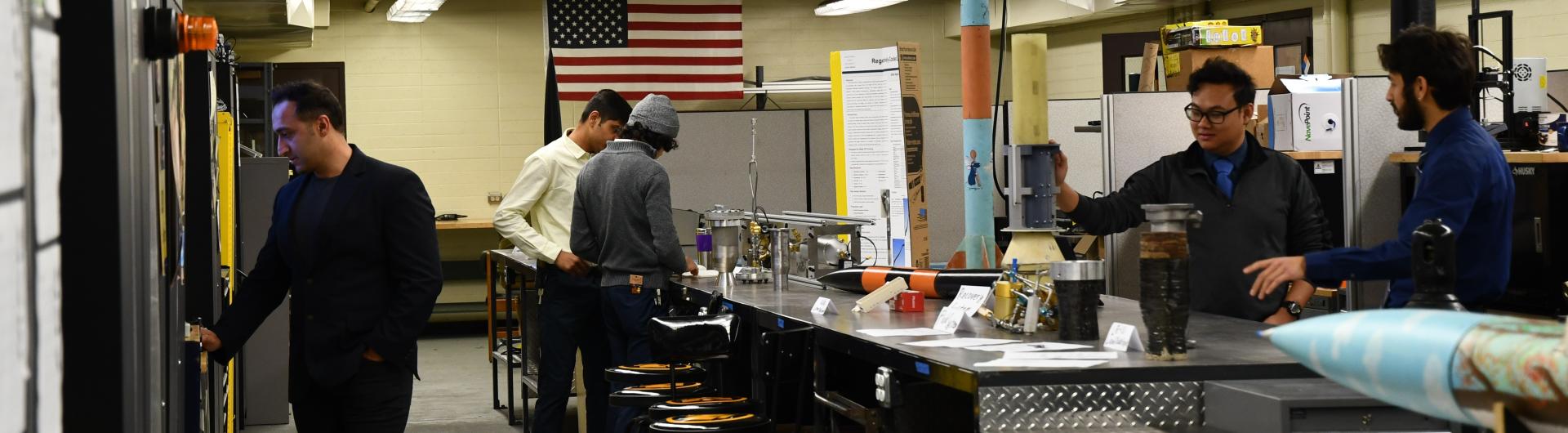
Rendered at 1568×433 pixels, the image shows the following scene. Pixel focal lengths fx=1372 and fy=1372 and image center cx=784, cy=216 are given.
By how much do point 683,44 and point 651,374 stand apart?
619cm

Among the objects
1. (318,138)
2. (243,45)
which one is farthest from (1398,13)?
(243,45)

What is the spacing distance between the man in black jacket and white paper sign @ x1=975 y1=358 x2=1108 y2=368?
3.34 feet

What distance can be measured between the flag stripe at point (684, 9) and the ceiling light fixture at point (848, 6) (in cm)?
81

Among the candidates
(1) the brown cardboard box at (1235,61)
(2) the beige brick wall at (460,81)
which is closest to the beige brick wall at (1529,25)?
(2) the beige brick wall at (460,81)

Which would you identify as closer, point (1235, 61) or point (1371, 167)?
point (1371, 167)

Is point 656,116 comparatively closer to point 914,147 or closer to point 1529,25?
point 914,147

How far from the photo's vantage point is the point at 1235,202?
3230mm

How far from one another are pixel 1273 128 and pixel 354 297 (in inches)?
139

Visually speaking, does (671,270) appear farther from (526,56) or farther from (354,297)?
(526,56)

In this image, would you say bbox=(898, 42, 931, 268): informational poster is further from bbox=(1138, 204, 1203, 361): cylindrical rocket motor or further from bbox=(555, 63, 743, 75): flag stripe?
bbox=(555, 63, 743, 75): flag stripe

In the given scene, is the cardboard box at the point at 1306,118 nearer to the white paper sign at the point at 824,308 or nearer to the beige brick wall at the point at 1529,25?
the white paper sign at the point at 824,308

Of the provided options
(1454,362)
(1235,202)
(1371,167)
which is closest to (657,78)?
(1371,167)

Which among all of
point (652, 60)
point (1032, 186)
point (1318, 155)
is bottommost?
point (1032, 186)

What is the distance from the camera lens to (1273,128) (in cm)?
510
